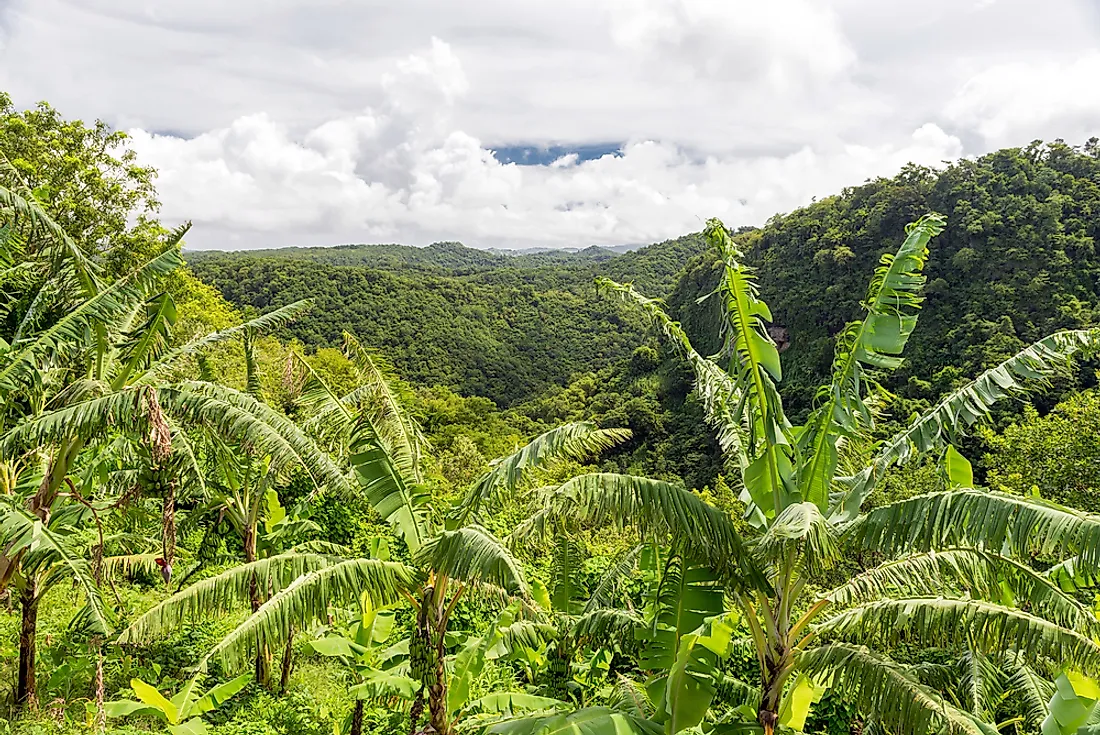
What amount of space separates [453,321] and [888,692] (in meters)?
68.9

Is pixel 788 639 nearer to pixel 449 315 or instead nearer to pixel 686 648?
pixel 686 648

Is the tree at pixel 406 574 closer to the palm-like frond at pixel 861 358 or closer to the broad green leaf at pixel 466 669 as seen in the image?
the broad green leaf at pixel 466 669

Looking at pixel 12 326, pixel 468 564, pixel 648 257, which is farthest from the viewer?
pixel 648 257

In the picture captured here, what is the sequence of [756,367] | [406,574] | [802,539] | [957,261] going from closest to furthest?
[802,539]
[756,367]
[406,574]
[957,261]

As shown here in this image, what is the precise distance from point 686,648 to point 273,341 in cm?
3241

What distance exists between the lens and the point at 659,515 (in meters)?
3.28

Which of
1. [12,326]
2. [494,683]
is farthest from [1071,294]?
[12,326]

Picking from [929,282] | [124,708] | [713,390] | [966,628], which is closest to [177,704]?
[124,708]

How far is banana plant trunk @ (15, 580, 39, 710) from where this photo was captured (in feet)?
18.6

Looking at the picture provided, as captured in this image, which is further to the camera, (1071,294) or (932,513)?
(1071,294)

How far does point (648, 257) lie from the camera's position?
341ft

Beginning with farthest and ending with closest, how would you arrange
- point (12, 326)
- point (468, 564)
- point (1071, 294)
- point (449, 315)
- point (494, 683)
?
point (449, 315), point (1071, 294), point (494, 683), point (12, 326), point (468, 564)

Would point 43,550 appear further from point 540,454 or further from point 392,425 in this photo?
point 540,454

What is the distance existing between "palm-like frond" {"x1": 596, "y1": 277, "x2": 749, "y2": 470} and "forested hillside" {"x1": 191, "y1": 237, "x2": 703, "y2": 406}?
45740 millimetres
